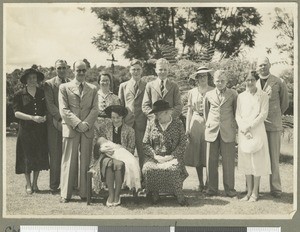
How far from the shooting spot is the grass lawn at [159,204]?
5863 mm

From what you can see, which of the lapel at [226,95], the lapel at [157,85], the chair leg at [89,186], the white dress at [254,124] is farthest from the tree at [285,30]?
the chair leg at [89,186]

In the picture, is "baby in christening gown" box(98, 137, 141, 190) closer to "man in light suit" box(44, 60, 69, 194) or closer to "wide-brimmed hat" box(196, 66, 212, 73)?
"man in light suit" box(44, 60, 69, 194)

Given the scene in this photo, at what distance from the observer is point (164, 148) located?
579cm

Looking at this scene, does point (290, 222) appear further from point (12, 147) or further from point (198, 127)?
point (12, 147)

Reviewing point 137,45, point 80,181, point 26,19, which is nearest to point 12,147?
point 80,181

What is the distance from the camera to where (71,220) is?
19.2 ft

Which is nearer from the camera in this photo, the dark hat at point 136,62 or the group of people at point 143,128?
the group of people at point 143,128

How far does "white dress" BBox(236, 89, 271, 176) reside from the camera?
5.83m

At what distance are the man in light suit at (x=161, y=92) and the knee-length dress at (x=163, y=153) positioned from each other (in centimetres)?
20

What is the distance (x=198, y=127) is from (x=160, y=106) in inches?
20.7

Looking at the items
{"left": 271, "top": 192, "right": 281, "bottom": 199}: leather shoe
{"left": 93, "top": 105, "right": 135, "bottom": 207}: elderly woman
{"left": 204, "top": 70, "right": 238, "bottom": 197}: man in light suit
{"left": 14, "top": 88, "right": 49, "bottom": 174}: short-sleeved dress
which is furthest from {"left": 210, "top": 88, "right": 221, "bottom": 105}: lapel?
{"left": 14, "top": 88, "right": 49, "bottom": 174}: short-sleeved dress

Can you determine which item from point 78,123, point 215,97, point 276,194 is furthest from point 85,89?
point 276,194

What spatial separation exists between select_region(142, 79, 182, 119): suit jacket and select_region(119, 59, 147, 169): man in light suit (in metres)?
0.06

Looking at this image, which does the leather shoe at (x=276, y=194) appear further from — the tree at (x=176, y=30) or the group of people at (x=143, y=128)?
the tree at (x=176, y=30)
